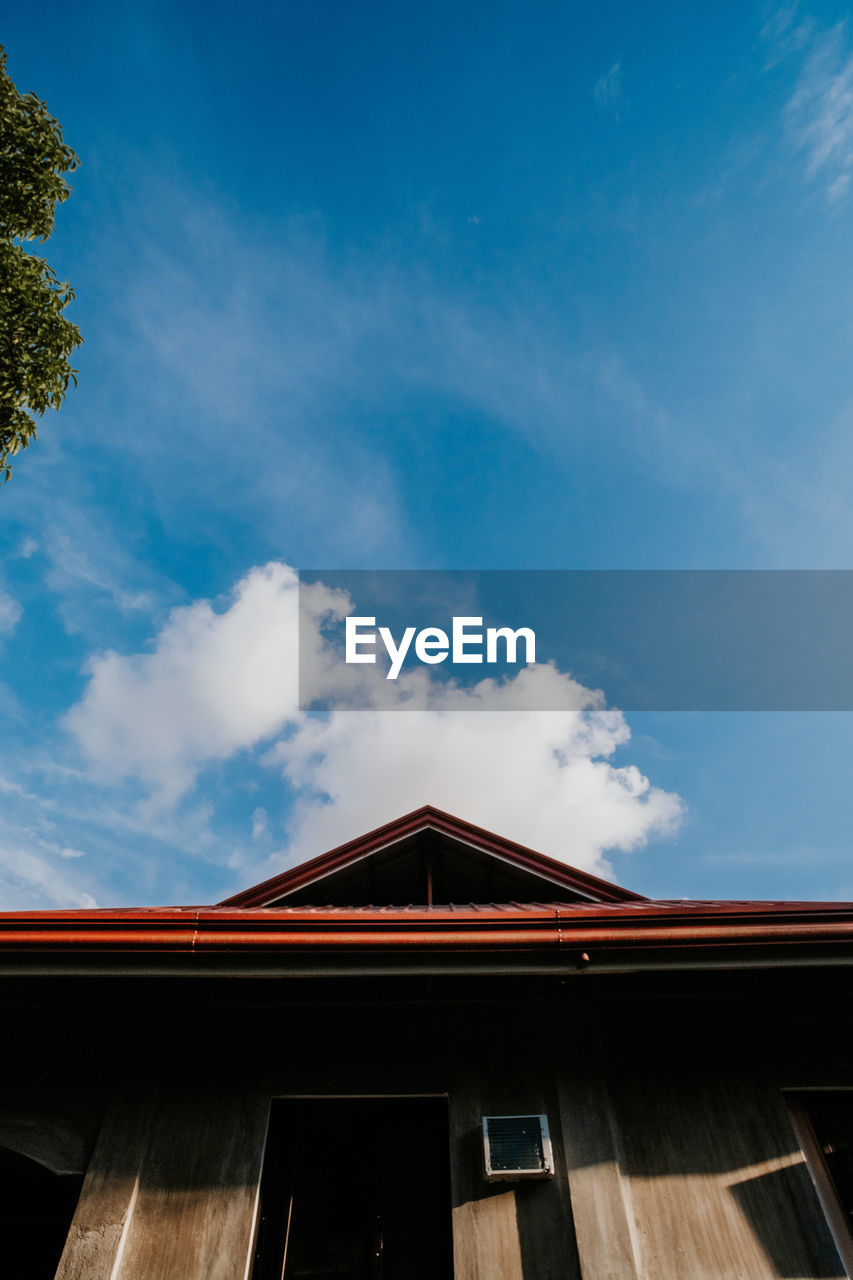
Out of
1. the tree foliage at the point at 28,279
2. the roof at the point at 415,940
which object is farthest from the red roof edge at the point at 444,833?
the tree foliage at the point at 28,279

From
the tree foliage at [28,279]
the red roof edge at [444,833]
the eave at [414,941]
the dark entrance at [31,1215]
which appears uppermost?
the tree foliage at [28,279]

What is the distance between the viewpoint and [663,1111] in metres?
3.76

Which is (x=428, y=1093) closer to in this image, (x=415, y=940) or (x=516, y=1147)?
(x=516, y=1147)

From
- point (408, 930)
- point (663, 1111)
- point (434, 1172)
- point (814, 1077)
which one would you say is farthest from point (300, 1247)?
point (814, 1077)

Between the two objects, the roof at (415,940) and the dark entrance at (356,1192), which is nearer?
the roof at (415,940)

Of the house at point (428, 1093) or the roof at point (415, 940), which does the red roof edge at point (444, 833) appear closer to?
the house at point (428, 1093)

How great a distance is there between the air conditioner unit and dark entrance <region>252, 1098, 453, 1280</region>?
42 centimetres

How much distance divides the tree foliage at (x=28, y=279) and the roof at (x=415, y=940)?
6.80m

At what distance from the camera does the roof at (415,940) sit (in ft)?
11.4

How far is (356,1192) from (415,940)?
1.79 meters

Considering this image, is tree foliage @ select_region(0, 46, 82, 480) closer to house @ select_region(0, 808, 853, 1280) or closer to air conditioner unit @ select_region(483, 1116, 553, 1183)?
house @ select_region(0, 808, 853, 1280)

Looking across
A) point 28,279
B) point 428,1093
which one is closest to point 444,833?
point 428,1093

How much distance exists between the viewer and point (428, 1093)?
3.81m

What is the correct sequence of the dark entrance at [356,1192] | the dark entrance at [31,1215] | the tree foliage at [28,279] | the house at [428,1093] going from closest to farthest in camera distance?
the house at [428,1093] → the dark entrance at [356,1192] → the dark entrance at [31,1215] → the tree foliage at [28,279]
